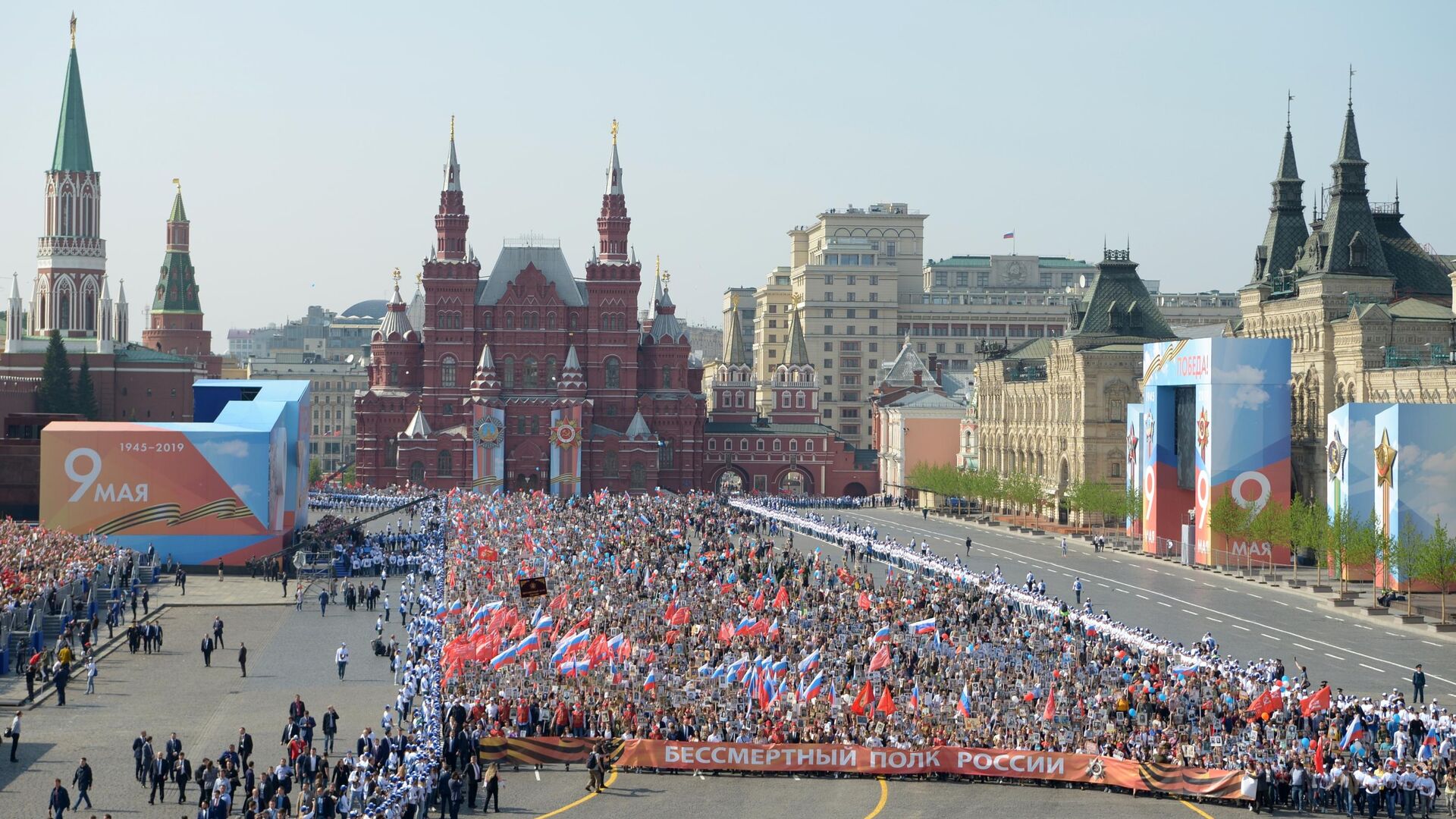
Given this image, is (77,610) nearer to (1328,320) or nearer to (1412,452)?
(1412,452)

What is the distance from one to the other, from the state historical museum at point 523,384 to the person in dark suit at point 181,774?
89.8 meters

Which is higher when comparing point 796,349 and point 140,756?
point 796,349

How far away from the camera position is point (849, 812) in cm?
3412

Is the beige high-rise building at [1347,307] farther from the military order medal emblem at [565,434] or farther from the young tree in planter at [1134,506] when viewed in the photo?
the military order medal emblem at [565,434]

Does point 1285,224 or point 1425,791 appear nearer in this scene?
point 1425,791

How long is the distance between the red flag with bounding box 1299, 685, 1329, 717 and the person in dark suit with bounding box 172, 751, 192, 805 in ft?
72.9

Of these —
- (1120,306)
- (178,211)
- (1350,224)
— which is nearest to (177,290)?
(178,211)

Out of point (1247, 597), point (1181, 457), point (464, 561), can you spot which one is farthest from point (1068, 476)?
point (464, 561)

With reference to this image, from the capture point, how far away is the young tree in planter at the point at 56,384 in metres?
119

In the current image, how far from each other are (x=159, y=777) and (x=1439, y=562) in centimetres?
4057

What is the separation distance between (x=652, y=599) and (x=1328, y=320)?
120 ft

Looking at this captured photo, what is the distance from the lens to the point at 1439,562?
58781mm

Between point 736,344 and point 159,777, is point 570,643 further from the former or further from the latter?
point 736,344

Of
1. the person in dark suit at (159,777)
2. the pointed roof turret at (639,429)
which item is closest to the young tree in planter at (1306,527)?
the person in dark suit at (159,777)
